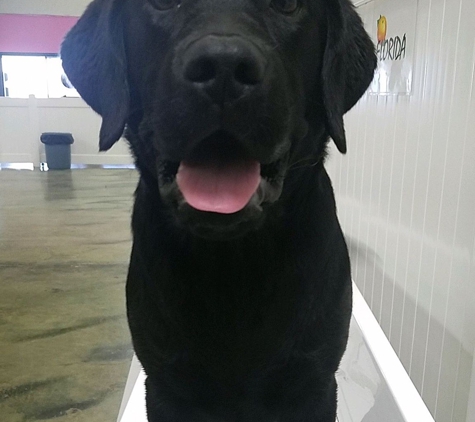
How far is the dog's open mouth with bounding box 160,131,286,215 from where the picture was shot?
687 millimetres

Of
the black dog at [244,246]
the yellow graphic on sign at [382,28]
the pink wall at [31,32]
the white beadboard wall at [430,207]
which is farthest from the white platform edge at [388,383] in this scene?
the pink wall at [31,32]

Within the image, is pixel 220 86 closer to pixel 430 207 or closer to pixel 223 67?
pixel 223 67

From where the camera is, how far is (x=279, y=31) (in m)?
0.77

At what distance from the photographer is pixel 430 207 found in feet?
4.34

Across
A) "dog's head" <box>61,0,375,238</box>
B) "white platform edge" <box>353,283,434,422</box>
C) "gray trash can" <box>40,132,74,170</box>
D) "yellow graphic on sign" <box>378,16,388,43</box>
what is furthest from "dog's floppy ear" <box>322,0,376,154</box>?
"gray trash can" <box>40,132,74,170</box>

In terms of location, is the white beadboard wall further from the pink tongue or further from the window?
the window

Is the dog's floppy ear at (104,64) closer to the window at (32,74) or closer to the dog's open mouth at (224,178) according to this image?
the dog's open mouth at (224,178)

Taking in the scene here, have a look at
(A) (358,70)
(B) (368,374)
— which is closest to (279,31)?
(A) (358,70)

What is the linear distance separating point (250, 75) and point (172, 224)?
31cm

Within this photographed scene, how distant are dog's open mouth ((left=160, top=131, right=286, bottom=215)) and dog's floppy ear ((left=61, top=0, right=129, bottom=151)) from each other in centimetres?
16

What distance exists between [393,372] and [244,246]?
0.55 metres

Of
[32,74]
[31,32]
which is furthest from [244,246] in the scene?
[32,74]

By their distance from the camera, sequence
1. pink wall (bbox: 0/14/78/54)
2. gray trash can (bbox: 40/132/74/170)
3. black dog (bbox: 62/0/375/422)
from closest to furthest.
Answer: black dog (bbox: 62/0/375/422)
gray trash can (bbox: 40/132/74/170)
pink wall (bbox: 0/14/78/54)

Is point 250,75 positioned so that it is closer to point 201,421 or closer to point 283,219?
point 283,219
